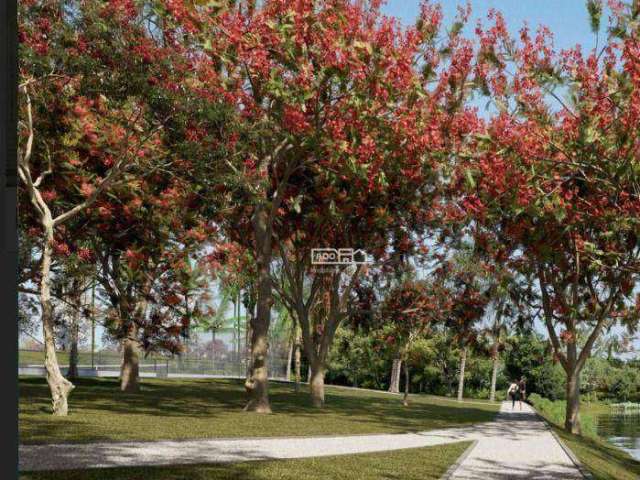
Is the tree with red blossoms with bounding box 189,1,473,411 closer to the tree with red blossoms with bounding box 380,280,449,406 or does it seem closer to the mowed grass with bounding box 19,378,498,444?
the mowed grass with bounding box 19,378,498,444

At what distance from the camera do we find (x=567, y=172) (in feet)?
55.4

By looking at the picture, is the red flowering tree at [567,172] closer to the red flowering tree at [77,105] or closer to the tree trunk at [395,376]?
the red flowering tree at [77,105]

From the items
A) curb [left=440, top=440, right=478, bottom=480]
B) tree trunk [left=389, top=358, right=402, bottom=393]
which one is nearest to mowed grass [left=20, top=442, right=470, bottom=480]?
curb [left=440, top=440, right=478, bottom=480]

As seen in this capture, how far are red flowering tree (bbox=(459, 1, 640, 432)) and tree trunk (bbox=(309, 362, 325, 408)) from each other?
6.58m

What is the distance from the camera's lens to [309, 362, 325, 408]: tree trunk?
77.8ft

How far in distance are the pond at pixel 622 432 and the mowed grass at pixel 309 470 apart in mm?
13617

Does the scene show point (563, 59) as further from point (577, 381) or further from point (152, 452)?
point (577, 381)

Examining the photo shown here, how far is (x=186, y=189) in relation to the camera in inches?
682

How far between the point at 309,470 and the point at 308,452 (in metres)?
1.97

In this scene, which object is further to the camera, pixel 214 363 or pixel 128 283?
pixel 214 363

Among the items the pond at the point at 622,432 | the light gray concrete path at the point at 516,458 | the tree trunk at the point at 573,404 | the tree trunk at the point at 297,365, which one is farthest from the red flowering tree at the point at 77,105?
the tree trunk at the point at 297,365

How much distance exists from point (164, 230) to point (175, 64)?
18.9ft

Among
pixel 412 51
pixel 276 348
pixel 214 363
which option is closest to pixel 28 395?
pixel 412 51

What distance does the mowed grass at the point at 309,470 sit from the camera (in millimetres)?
8031
